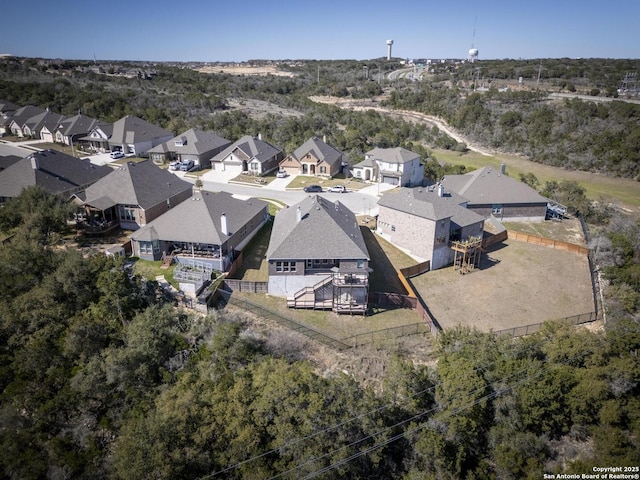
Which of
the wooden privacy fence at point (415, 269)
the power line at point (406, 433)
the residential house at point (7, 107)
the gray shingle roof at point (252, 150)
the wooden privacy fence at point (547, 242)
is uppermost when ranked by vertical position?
the residential house at point (7, 107)

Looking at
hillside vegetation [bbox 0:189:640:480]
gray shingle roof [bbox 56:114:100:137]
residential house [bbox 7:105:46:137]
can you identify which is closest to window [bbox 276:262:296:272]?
hillside vegetation [bbox 0:189:640:480]

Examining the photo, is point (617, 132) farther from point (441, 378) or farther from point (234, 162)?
point (441, 378)

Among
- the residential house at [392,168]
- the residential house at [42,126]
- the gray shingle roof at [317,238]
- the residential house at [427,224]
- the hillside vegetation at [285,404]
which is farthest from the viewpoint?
the residential house at [42,126]

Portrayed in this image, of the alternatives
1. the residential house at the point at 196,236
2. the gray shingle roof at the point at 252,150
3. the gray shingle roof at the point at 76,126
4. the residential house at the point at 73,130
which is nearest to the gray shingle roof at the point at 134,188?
the residential house at the point at 196,236

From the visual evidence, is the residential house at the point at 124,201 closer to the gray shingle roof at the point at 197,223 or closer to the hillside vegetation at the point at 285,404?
the gray shingle roof at the point at 197,223

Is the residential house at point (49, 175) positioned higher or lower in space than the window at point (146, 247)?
higher

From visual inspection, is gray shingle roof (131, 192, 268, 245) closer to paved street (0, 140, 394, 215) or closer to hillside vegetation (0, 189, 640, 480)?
hillside vegetation (0, 189, 640, 480)

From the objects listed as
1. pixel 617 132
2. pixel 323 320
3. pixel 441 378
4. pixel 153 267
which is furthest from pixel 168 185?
pixel 617 132
